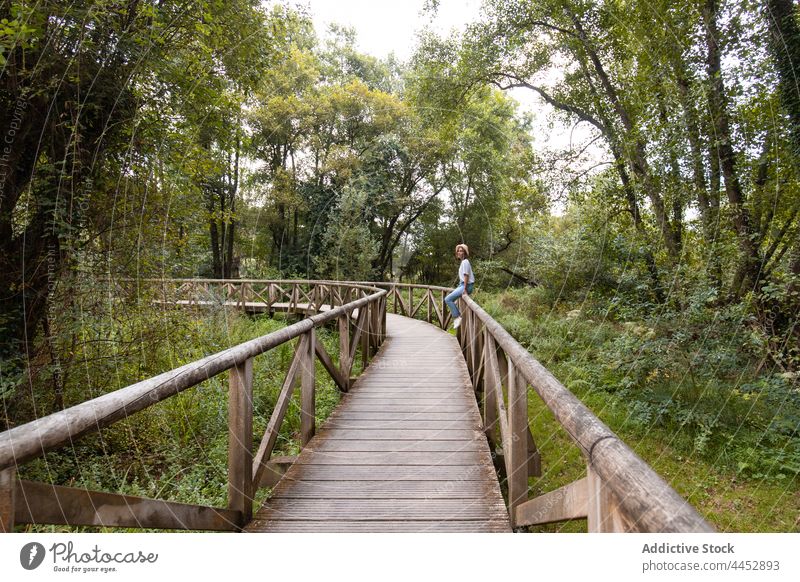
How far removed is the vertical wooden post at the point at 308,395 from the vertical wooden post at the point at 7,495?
2.12 meters

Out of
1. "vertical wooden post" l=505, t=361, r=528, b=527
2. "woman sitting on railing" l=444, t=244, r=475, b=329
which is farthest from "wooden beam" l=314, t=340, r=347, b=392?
"woman sitting on railing" l=444, t=244, r=475, b=329

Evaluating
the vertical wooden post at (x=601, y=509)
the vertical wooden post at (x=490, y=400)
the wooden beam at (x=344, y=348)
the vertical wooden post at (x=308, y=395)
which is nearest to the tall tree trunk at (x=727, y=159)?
the vertical wooden post at (x=490, y=400)

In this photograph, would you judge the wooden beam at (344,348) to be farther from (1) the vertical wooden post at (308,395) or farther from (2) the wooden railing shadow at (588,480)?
(2) the wooden railing shadow at (588,480)

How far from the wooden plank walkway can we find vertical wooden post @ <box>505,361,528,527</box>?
5.6 inches

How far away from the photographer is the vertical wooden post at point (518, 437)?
204cm

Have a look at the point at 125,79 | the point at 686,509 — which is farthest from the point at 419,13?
the point at 686,509

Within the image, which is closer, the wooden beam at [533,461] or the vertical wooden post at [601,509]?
the vertical wooden post at [601,509]

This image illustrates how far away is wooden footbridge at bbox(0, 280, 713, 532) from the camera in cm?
95

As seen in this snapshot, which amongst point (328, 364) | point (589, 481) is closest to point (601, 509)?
point (589, 481)

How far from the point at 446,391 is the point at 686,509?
140 inches

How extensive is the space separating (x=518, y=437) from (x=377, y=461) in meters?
A: 1.03

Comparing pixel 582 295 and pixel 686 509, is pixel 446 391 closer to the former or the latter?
pixel 686 509

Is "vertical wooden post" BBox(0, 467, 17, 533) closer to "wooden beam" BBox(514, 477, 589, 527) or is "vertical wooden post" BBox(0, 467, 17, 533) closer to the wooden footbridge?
the wooden footbridge

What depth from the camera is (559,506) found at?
1.42m
